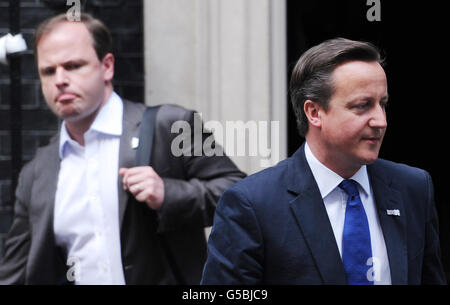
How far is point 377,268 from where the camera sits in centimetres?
323

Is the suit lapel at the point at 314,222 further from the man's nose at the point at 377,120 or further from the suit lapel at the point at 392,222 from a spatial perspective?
the man's nose at the point at 377,120

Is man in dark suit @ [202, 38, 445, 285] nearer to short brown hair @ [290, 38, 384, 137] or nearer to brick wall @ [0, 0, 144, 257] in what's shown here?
short brown hair @ [290, 38, 384, 137]

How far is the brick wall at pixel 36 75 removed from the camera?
232 inches

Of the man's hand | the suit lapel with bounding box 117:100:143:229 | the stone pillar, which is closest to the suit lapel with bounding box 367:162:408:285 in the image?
the man's hand

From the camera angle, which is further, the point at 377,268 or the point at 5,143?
the point at 5,143

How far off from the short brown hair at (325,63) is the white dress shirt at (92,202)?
154 cm

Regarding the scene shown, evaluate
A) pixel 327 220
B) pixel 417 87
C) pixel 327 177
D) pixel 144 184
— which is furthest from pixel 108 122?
pixel 417 87

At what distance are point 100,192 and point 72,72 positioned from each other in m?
0.63

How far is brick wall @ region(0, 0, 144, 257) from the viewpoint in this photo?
19.3 ft

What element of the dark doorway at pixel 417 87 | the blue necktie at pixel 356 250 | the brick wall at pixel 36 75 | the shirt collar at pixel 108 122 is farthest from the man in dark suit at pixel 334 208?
the dark doorway at pixel 417 87
